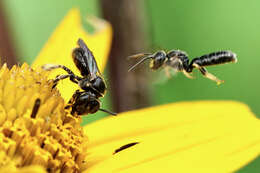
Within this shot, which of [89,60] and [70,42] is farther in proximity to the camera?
[70,42]

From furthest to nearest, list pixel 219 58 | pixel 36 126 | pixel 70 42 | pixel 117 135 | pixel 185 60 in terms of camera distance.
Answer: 1. pixel 70 42
2. pixel 117 135
3. pixel 185 60
4. pixel 219 58
5. pixel 36 126

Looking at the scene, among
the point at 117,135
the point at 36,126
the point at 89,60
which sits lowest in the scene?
the point at 117,135

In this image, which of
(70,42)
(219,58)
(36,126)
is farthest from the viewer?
(70,42)

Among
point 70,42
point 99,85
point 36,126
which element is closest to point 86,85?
point 99,85

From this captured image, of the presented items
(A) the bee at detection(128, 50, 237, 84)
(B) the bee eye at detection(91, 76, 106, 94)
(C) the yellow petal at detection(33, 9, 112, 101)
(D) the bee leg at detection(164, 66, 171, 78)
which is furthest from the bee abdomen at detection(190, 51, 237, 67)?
(C) the yellow petal at detection(33, 9, 112, 101)

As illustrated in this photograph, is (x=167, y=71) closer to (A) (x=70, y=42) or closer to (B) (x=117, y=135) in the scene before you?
(B) (x=117, y=135)

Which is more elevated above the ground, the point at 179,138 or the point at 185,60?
the point at 185,60

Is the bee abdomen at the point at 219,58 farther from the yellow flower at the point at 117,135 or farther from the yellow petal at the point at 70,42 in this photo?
the yellow petal at the point at 70,42
